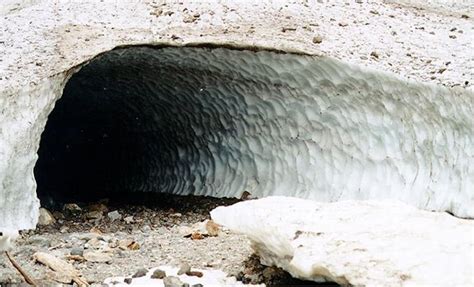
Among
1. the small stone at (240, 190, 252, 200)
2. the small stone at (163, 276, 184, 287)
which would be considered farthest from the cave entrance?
the small stone at (163, 276, 184, 287)

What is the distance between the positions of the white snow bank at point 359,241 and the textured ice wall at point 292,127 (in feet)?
5.18

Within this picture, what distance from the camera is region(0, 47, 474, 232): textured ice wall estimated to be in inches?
161

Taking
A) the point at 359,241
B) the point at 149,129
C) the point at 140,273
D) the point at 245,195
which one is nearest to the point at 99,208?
the point at 245,195

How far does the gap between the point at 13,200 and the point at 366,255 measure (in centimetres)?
215

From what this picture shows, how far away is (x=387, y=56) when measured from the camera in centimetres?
433

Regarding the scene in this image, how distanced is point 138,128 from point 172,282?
4.13 meters

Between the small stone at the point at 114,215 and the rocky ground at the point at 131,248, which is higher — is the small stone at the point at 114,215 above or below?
below

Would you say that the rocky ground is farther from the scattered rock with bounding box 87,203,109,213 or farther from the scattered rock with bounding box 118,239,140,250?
the scattered rock with bounding box 87,203,109,213

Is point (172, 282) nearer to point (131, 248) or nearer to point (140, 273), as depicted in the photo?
point (140, 273)

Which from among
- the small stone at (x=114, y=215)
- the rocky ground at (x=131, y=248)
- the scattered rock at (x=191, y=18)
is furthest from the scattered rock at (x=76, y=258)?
the scattered rock at (x=191, y=18)

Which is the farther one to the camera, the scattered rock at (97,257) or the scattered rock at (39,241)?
the scattered rock at (39,241)

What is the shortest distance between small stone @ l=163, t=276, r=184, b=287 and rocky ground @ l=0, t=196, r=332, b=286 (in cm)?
20

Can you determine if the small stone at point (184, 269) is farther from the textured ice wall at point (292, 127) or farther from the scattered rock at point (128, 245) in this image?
the textured ice wall at point (292, 127)

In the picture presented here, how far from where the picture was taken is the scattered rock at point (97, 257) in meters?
3.18
